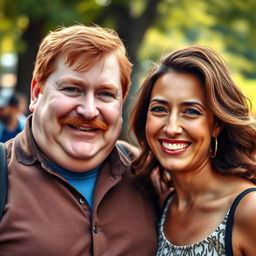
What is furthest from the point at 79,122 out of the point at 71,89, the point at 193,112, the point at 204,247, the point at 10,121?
the point at 10,121

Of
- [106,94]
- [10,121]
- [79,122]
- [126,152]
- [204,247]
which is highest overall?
[106,94]

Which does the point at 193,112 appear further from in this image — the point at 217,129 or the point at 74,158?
the point at 74,158

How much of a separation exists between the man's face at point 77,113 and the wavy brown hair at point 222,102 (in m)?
0.29

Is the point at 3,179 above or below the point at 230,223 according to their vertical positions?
above

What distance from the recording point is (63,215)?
2984 millimetres

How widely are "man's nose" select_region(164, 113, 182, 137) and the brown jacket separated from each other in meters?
0.45

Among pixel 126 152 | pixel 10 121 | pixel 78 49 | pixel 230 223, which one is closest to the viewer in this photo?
pixel 230 223

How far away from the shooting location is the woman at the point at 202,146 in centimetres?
299

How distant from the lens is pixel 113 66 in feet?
10.4

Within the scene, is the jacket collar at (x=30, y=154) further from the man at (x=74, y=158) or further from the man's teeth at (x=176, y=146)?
the man's teeth at (x=176, y=146)

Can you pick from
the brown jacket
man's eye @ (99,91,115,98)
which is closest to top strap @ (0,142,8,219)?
the brown jacket

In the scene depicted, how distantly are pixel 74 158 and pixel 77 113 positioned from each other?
0.26 meters

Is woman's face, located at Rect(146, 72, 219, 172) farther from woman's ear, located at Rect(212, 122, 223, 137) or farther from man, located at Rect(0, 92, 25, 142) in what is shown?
man, located at Rect(0, 92, 25, 142)

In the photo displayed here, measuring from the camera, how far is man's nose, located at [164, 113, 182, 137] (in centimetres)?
307
